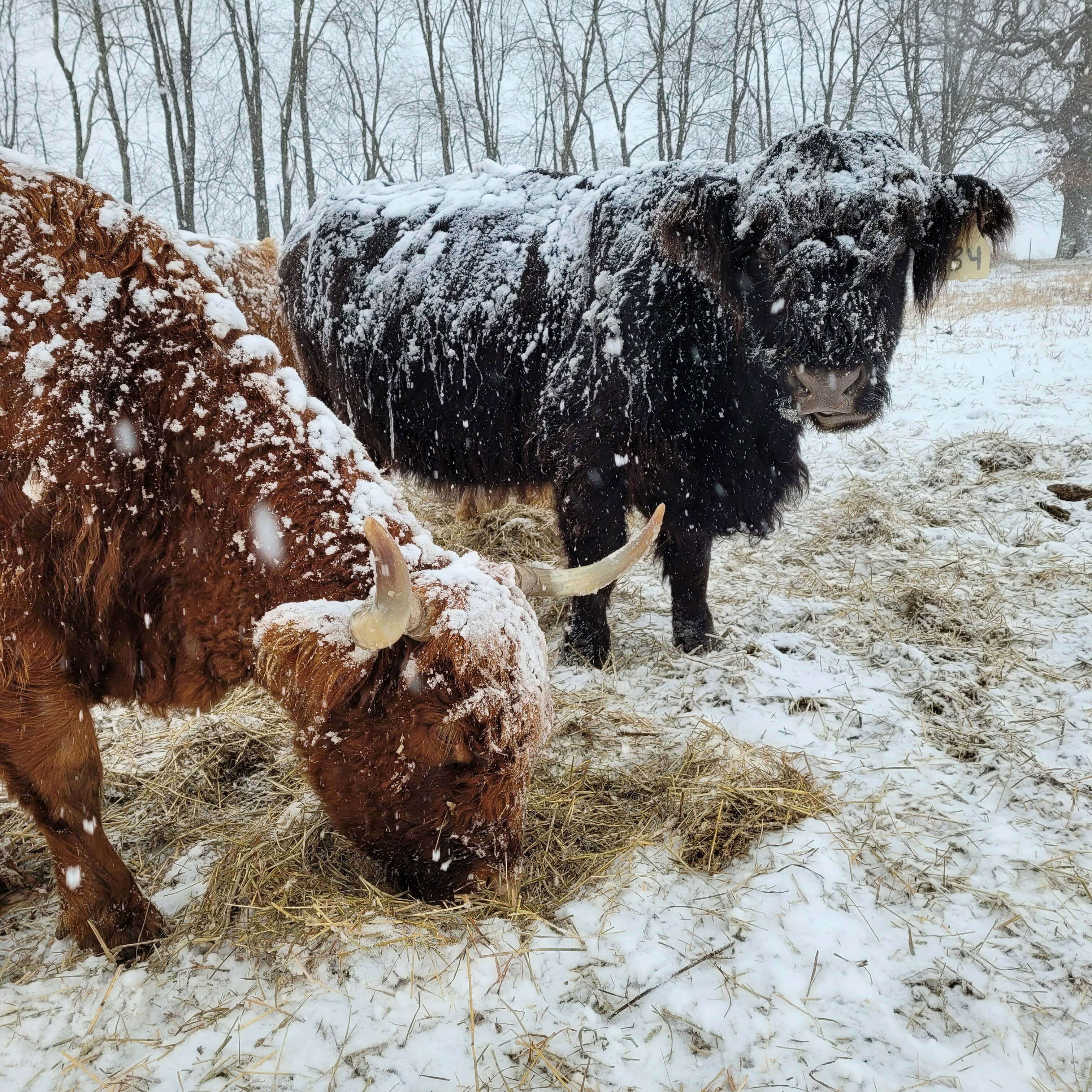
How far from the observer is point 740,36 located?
20969mm

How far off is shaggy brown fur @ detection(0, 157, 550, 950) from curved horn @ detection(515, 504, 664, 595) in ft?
0.21

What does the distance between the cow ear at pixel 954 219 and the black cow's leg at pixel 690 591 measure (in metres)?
1.62

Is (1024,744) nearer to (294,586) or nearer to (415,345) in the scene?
(294,586)

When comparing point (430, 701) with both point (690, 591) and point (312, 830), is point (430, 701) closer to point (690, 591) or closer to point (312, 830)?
point (312, 830)

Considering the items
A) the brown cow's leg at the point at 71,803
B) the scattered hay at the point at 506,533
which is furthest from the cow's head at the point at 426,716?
the scattered hay at the point at 506,533

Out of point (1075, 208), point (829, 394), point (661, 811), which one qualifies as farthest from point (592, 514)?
point (1075, 208)

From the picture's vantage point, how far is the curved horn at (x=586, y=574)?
70.8 inches

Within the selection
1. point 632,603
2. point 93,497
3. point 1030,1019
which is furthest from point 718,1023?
point 632,603

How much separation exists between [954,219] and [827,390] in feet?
3.42

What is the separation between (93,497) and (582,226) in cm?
264

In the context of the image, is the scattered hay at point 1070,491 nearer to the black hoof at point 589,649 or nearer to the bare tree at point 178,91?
the black hoof at point 589,649

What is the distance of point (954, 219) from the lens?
3166 mm

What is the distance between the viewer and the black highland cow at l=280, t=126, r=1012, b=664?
2.95 meters

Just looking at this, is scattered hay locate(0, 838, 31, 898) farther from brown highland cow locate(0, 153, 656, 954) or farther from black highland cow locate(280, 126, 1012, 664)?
black highland cow locate(280, 126, 1012, 664)
